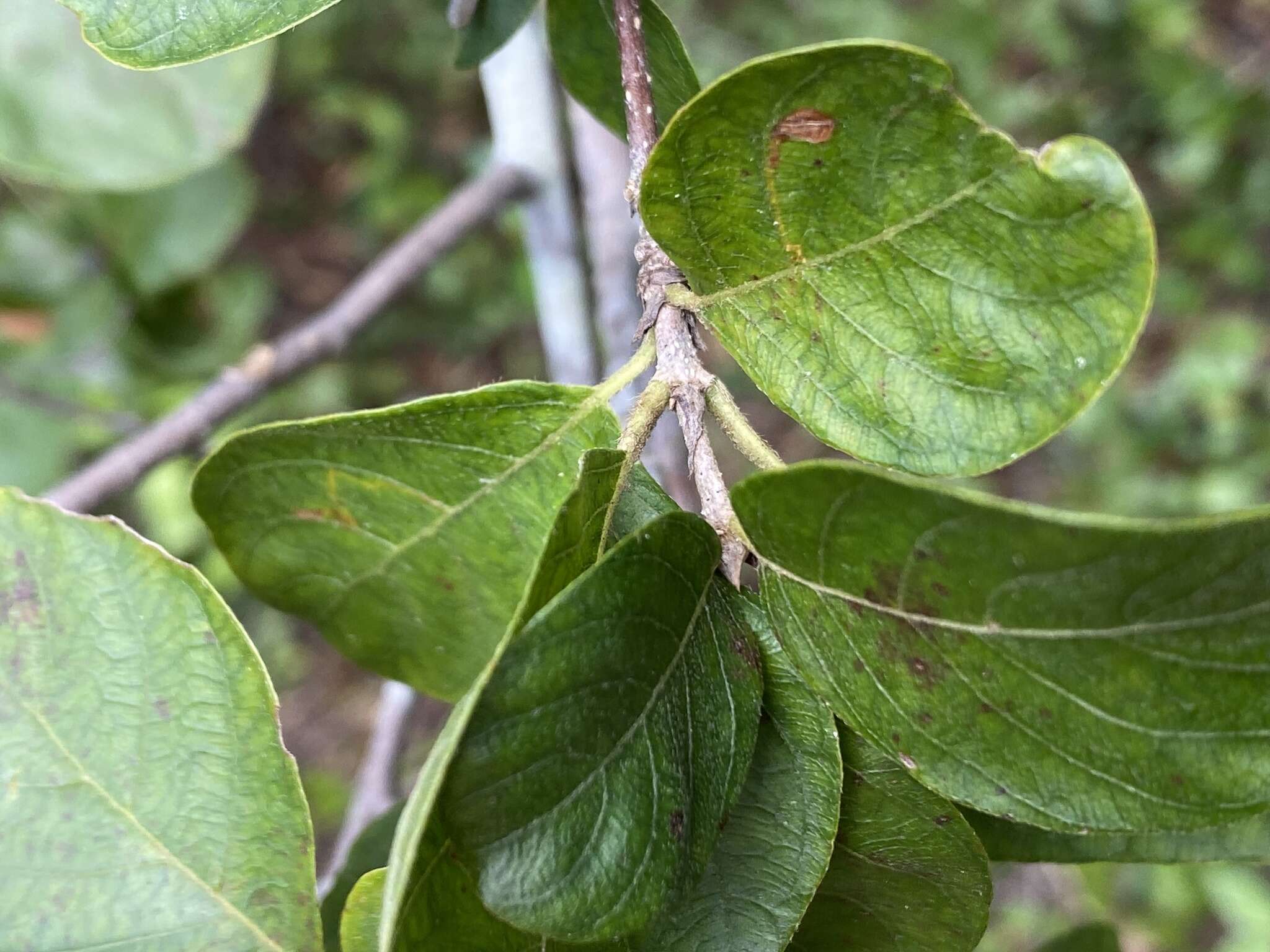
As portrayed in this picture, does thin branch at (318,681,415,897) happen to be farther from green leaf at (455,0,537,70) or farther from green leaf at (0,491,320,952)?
green leaf at (455,0,537,70)

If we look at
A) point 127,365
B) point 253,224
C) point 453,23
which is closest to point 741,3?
point 253,224

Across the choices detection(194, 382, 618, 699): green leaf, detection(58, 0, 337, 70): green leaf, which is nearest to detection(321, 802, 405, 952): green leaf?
detection(194, 382, 618, 699): green leaf

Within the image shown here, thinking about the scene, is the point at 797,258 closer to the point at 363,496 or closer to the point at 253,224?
the point at 363,496

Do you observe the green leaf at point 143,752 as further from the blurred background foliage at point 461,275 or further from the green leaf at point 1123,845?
the blurred background foliage at point 461,275

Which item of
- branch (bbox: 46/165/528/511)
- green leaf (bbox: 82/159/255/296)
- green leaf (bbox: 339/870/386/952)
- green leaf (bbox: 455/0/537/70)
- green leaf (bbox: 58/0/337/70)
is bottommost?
green leaf (bbox: 339/870/386/952)

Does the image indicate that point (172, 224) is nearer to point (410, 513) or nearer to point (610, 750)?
point (410, 513)

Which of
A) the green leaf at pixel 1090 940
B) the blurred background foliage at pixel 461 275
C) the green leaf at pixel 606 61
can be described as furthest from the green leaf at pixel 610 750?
the blurred background foliage at pixel 461 275
